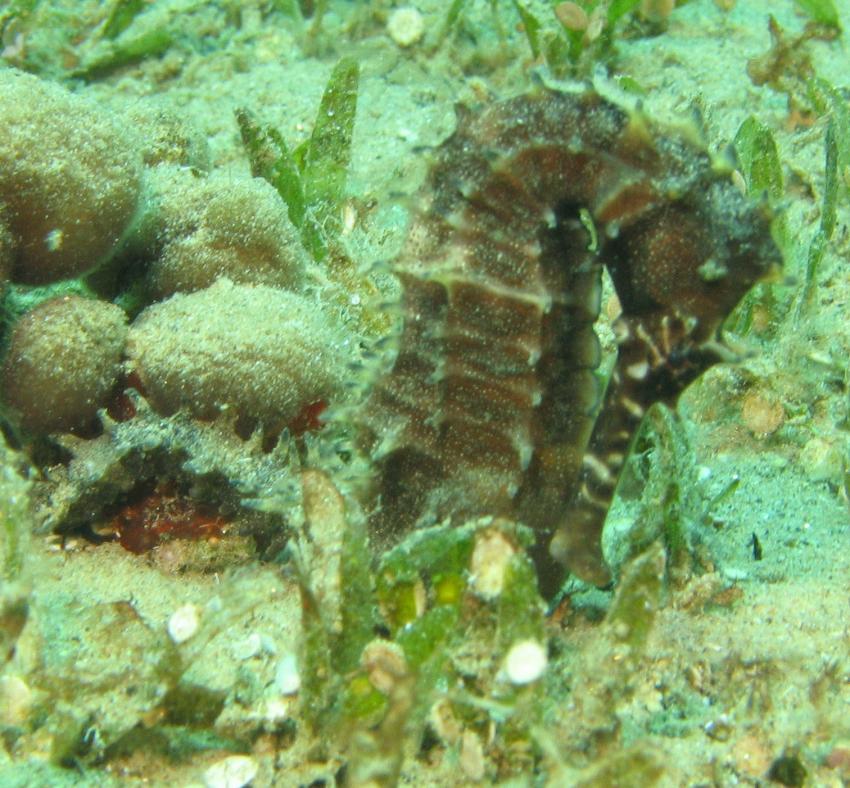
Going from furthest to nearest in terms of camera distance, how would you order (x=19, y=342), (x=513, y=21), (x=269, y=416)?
(x=513, y=21)
(x=269, y=416)
(x=19, y=342)

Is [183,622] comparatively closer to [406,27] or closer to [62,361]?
[62,361]

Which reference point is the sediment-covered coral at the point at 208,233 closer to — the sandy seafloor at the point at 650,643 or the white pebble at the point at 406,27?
the sandy seafloor at the point at 650,643

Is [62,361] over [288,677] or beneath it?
over

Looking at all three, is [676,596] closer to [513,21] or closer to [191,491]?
[191,491]

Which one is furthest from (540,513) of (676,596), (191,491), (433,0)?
(433,0)

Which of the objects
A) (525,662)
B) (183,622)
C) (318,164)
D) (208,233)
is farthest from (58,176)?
(525,662)
